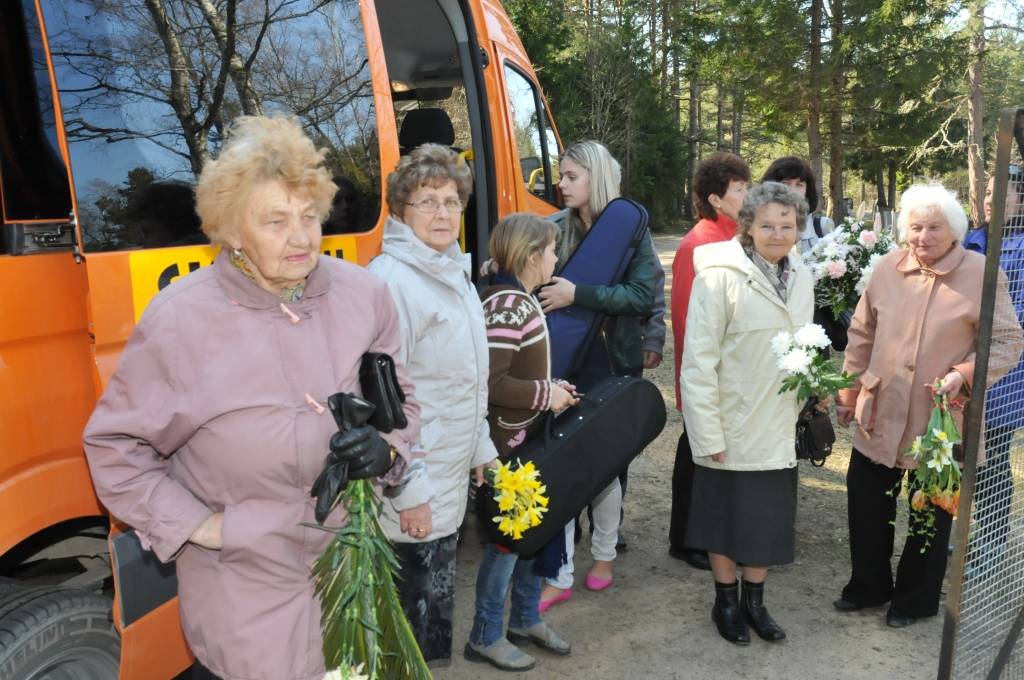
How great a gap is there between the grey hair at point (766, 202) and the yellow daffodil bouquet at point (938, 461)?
3.01 feet

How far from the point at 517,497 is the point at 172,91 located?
1676 mm

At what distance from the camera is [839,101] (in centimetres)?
2434

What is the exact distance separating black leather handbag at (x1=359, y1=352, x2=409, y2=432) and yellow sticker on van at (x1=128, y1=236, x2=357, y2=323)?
1.96 feet

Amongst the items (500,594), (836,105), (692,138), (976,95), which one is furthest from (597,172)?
(692,138)

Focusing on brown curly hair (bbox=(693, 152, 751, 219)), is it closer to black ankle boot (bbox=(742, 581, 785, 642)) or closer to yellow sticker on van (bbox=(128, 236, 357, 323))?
black ankle boot (bbox=(742, 581, 785, 642))

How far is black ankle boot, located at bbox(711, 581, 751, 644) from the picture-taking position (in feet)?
12.4

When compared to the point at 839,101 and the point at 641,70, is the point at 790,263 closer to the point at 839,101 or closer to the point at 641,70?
the point at 839,101

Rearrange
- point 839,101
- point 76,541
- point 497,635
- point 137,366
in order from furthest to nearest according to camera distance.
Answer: point 839,101 < point 497,635 < point 76,541 < point 137,366

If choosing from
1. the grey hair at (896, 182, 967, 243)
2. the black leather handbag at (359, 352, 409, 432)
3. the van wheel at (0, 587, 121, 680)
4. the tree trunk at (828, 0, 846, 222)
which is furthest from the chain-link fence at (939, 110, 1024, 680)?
the tree trunk at (828, 0, 846, 222)

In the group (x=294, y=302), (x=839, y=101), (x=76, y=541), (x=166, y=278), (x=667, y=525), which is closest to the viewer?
(x=294, y=302)

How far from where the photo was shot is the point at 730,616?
3816 mm

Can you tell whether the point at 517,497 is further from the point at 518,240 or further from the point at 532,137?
the point at 532,137

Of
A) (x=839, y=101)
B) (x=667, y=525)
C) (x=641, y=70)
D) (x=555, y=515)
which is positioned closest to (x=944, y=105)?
(x=839, y=101)

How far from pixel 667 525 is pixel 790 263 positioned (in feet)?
6.63
